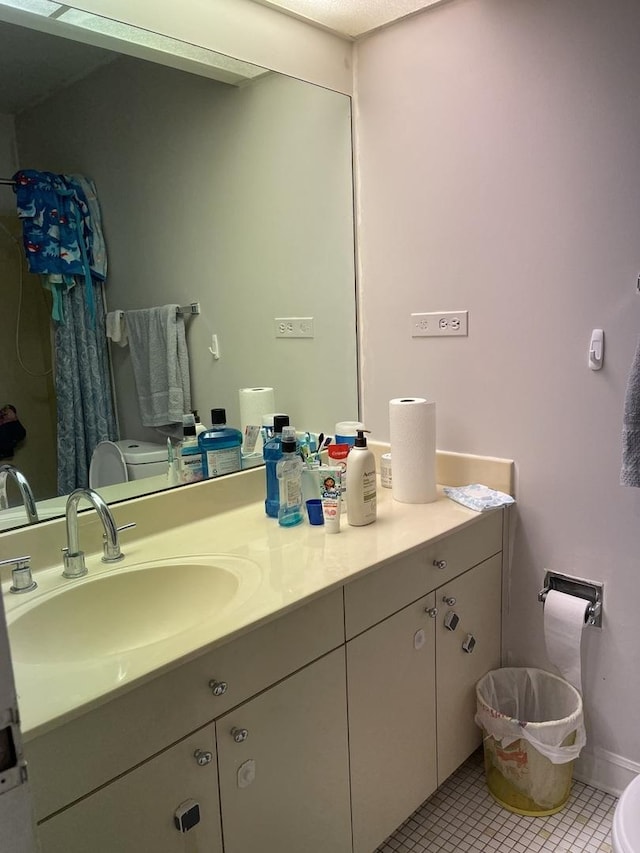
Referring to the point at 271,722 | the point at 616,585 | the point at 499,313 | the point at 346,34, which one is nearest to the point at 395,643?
the point at 271,722

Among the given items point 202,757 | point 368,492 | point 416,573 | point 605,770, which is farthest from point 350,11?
point 605,770

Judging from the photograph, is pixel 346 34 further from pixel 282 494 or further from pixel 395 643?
pixel 395 643

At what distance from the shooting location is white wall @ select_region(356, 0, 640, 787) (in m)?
1.52

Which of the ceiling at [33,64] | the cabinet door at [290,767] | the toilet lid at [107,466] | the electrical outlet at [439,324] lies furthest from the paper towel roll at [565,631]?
the ceiling at [33,64]

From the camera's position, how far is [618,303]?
154 centimetres

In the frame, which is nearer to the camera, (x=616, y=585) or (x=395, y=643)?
(x=395, y=643)

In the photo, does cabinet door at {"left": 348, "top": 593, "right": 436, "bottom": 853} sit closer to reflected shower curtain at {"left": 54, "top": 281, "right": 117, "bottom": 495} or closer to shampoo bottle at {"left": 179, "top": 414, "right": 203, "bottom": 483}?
shampoo bottle at {"left": 179, "top": 414, "right": 203, "bottom": 483}

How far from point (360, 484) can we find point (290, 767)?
66cm

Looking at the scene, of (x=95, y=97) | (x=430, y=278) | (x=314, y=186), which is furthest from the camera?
(x=314, y=186)

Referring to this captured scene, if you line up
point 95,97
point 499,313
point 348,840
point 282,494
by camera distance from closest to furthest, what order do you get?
point 348,840, point 95,97, point 282,494, point 499,313

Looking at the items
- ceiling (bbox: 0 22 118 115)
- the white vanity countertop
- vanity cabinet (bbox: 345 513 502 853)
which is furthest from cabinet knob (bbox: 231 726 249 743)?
ceiling (bbox: 0 22 118 115)

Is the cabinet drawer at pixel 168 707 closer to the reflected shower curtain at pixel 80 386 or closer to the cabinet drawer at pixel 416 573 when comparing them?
the cabinet drawer at pixel 416 573

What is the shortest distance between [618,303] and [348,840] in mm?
1396

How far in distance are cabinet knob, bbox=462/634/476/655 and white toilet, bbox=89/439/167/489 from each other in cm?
94
